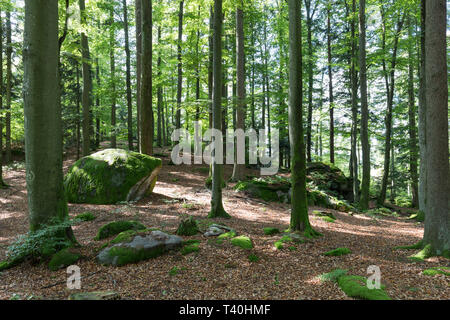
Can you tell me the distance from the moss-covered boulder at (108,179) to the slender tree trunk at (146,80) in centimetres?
171

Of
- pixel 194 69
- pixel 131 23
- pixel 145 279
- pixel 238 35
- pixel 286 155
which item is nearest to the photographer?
pixel 145 279

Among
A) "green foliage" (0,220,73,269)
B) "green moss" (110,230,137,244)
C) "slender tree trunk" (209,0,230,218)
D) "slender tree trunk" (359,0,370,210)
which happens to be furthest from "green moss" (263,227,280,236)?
"slender tree trunk" (359,0,370,210)

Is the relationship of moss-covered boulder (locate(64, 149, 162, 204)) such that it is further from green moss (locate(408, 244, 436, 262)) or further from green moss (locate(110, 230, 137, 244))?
green moss (locate(408, 244, 436, 262))

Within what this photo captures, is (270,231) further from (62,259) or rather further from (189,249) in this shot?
(62,259)

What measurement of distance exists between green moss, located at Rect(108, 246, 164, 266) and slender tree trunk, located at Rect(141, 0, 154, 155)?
23.9 ft

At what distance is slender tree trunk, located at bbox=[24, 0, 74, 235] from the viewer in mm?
4324

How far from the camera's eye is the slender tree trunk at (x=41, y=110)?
14.2ft

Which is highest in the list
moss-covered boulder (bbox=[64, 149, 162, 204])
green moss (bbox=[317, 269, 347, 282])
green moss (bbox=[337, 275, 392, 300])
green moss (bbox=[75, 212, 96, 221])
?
moss-covered boulder (bbox=[64, 149, 162, 204])

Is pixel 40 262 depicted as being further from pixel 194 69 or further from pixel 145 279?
pixel 194 69

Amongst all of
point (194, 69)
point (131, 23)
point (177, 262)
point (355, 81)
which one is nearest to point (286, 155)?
point (355, 81)

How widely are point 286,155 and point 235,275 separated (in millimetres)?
21002

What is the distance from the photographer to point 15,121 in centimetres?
1916

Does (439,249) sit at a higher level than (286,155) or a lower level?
lower

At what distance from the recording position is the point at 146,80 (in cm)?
1105
